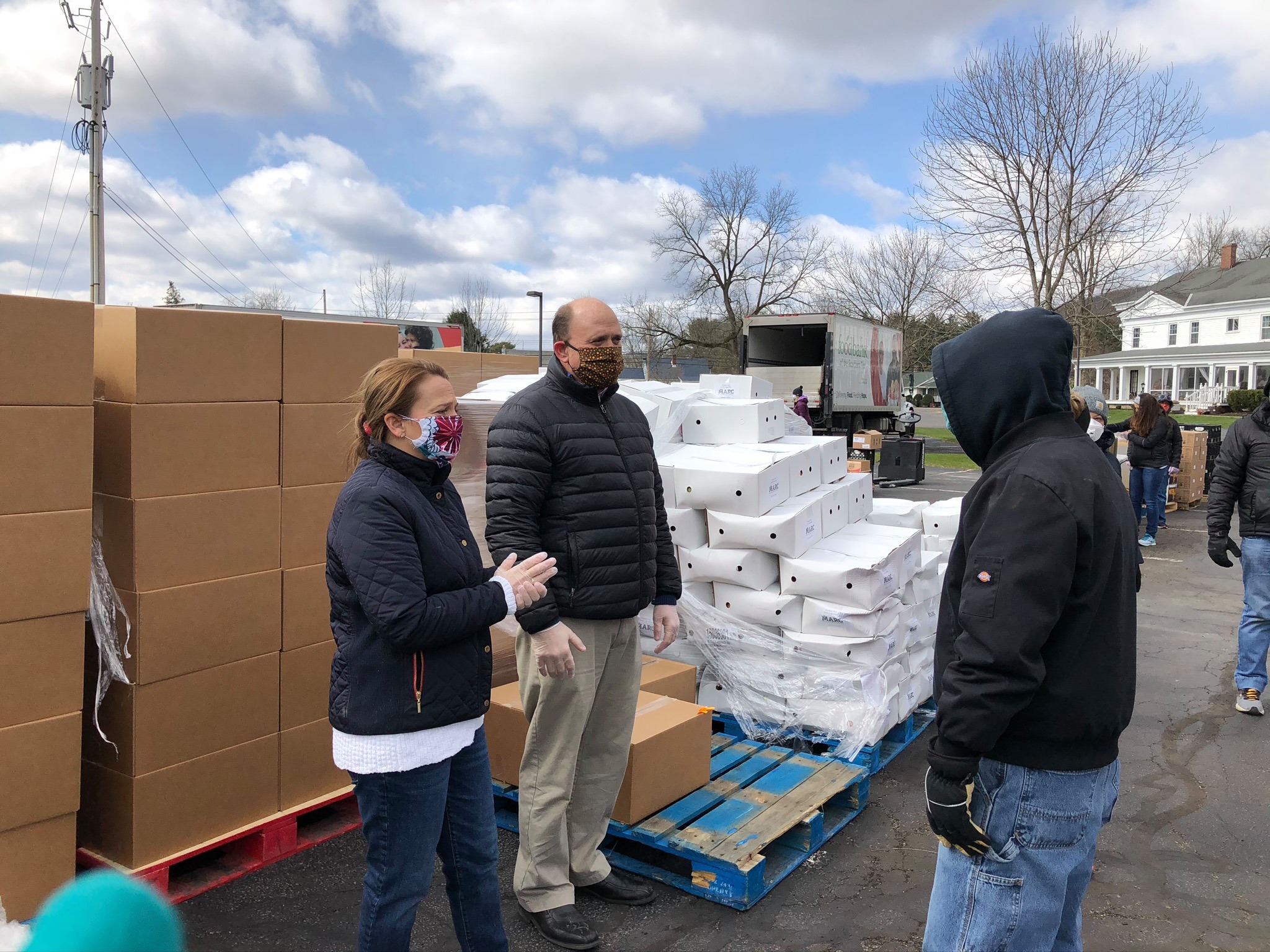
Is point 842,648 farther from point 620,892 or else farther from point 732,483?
point 620,892

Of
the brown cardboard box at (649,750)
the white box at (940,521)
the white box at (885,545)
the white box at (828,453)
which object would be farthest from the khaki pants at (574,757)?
the white box at (940,521)

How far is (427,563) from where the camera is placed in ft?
7.72

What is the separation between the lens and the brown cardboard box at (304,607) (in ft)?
11.7

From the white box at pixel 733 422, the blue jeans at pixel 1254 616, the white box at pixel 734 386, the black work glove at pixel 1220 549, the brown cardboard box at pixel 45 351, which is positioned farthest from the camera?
the white box at pixel 734 386

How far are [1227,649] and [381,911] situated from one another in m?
7.12

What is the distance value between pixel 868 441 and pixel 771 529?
12.8 m

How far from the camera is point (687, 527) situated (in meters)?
4.85

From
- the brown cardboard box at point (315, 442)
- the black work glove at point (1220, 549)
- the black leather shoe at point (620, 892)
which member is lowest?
the black leather shoe at point (620, 892)

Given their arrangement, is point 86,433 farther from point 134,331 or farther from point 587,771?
point 587,771

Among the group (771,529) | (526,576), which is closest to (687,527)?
(771,529)

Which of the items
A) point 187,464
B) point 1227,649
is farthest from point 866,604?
point 1227,649

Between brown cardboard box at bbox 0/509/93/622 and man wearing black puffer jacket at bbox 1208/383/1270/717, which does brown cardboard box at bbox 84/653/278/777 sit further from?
man wearing black puffer jacket at bbox 1208/383/1270/717

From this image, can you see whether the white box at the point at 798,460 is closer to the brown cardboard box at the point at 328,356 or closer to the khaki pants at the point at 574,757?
the khaki pants at the point at 574,757

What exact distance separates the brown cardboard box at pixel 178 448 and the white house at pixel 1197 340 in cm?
4867
